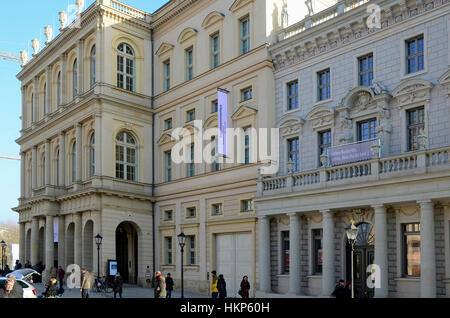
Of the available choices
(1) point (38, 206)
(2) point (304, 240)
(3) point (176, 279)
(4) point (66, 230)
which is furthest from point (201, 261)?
(1) point (38, 206)

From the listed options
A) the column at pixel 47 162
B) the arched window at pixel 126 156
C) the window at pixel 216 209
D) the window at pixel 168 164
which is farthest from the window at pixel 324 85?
the column at pixel 47 162

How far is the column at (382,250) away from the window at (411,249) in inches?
38.7

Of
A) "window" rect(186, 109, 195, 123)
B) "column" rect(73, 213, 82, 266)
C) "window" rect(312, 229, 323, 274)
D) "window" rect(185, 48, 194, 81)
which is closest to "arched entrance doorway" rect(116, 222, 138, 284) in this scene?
"column" rect(73, 213, 82, 266)

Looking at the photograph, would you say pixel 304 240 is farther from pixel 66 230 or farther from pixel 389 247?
pixel 66 230

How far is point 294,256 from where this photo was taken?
2758 centimetres

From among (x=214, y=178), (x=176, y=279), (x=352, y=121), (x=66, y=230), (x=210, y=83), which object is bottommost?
(x=176, y=279)

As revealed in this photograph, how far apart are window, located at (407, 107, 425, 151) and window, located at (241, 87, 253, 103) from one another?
1119 centimetres

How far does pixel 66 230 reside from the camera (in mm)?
43812

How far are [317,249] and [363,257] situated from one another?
104 inches

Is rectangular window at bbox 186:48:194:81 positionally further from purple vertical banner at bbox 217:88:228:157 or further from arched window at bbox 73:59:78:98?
arched window at bbox 73:59:78:98

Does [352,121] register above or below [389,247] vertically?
above

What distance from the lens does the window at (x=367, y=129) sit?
87.3 ft
